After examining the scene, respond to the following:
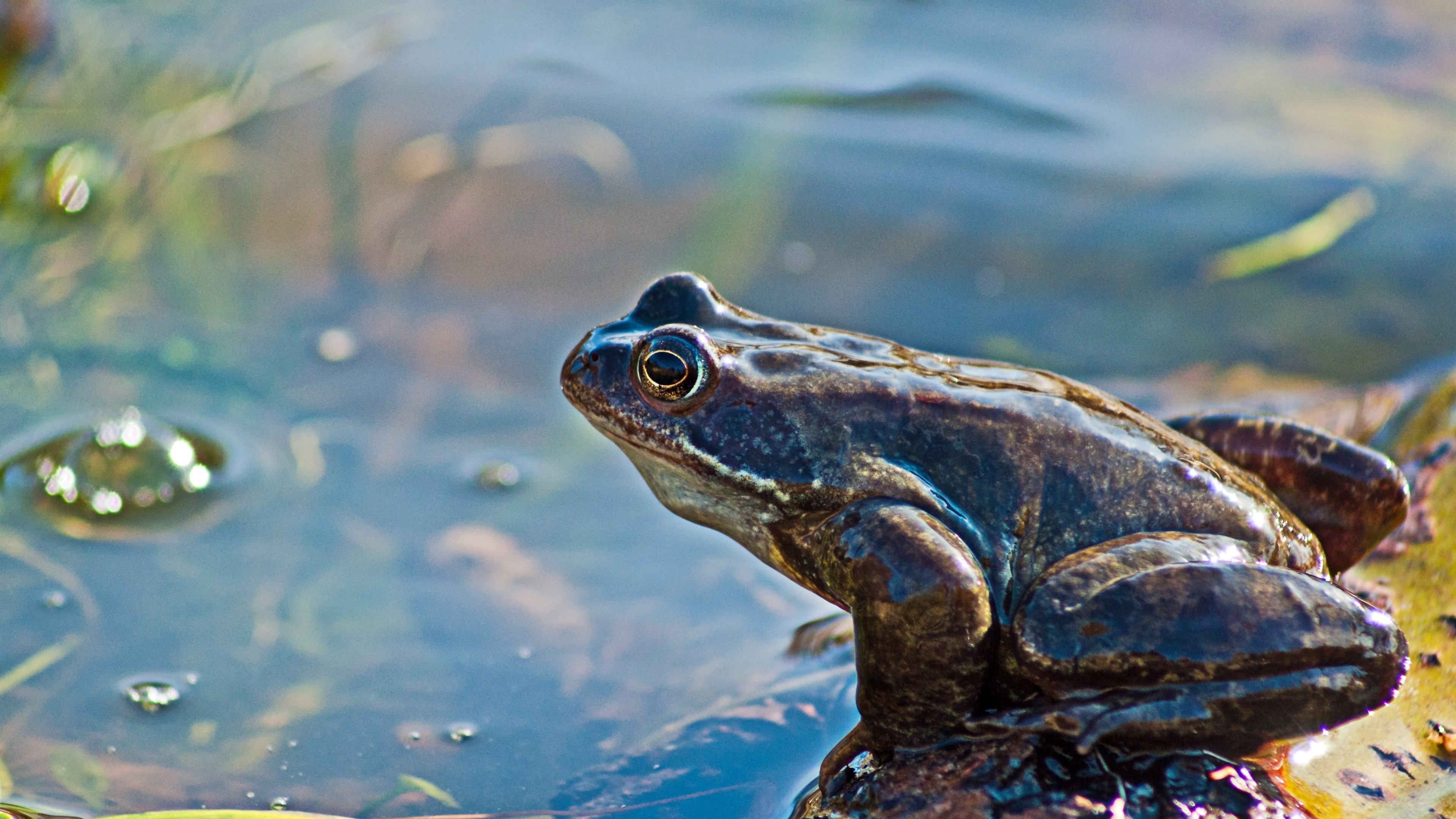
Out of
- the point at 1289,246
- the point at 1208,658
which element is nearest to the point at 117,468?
the point at 1208,658

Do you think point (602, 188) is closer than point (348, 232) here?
No

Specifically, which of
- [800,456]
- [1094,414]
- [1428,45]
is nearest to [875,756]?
[800,456]

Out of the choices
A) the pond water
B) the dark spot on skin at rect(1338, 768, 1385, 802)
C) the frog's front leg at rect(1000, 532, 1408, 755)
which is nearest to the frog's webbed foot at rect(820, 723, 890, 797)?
the pond water

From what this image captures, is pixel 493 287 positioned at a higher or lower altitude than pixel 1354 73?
lower

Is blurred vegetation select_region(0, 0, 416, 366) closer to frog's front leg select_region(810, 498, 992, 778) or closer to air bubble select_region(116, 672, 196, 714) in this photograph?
air bubble select_region(116, 672, 196, 714)

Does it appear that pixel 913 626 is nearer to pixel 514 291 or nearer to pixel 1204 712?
pixel 1204 712

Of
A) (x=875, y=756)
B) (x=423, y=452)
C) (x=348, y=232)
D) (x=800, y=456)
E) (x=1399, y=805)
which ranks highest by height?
(x=348, y=232)

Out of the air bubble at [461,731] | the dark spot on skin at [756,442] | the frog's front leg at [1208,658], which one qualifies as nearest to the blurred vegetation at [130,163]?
the air bubble at [461,731]

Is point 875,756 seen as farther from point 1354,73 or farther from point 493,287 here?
point 1354,73
